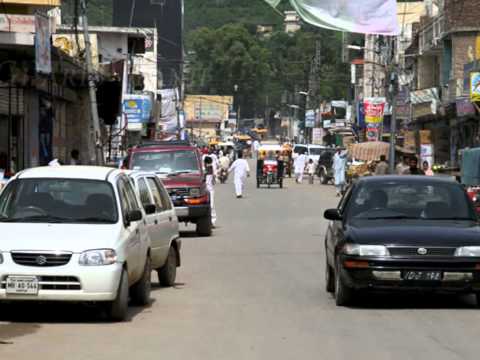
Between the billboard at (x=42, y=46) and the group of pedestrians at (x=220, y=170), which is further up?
the billboard at (x=42, y=46)

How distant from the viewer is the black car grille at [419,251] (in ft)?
39.9

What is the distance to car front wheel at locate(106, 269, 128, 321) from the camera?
37.4 feet

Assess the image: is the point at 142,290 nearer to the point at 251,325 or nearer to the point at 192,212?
the point at 251,325

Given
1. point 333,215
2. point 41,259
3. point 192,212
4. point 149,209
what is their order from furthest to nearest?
point 192,212 < point 149,209 < point 333,215 < point 41,259

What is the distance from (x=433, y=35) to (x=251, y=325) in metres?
45.3

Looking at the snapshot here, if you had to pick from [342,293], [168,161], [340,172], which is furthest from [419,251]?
[340,172]

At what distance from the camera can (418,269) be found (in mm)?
12141

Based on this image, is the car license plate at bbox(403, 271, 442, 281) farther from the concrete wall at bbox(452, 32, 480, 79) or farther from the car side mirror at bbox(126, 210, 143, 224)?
the concrete wall at bbox(452, 32, 480, 79)

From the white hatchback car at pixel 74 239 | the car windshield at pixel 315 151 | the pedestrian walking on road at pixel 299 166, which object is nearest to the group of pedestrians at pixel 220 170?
the pedestrian walking on road at pixel 299 166

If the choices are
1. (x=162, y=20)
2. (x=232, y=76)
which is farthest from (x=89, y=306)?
(x=232, y=76)

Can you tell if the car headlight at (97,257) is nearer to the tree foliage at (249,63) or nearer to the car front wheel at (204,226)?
the car front wheel at (204,226)

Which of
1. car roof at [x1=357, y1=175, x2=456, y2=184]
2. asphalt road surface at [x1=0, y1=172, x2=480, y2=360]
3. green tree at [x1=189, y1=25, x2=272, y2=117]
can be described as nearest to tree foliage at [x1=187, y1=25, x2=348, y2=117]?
green tree at [x1=189, y1=25, x2=272, y2=117]

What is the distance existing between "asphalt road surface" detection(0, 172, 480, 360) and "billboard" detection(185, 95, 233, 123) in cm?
13837

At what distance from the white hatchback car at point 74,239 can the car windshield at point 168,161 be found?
1234cm
